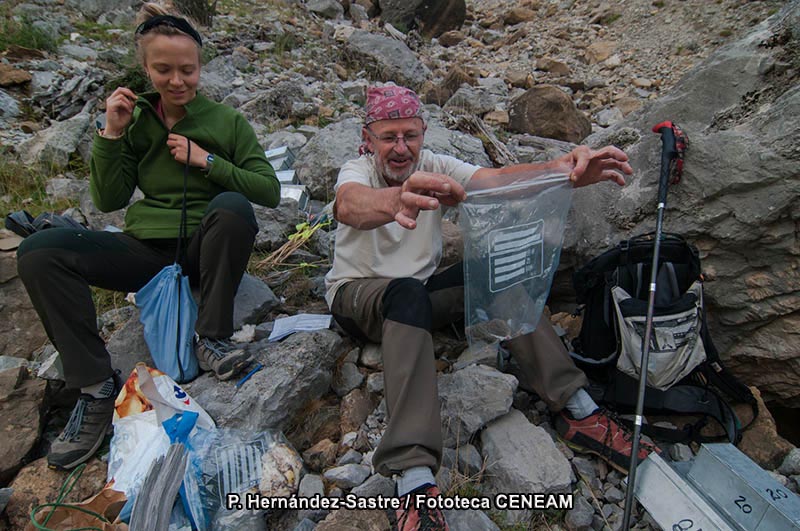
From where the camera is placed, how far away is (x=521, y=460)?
2209mm

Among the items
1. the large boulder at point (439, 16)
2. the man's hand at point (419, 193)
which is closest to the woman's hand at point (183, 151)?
the man's hand at point (419, 193)

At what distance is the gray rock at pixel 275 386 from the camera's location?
2301 mm

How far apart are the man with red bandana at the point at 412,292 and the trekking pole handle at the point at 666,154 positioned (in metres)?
0.39

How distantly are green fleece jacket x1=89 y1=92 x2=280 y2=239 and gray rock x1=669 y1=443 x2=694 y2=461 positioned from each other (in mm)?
2660

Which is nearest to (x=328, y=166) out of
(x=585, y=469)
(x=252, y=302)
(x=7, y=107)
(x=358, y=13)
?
(x=252, y=302)

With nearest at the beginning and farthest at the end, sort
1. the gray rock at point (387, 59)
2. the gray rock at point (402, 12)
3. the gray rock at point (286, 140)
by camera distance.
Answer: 1. the gray rock at point (286, 140)
2. the gray rock at point (387, 59)
3. the gray rock at point (402, 12)

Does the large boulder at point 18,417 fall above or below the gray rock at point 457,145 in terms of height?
below

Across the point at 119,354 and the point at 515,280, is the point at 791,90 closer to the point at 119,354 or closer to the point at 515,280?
the point at 515,280

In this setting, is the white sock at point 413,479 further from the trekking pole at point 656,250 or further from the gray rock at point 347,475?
the trekking pole at point 656,250

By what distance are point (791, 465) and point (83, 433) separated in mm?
3524

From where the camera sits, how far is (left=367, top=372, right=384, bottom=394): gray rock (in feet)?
8.71

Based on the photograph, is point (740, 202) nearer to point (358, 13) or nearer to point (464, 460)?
point (464, 460)

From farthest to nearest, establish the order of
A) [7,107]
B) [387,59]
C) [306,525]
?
[387,59] → [7,107] → [306,525]

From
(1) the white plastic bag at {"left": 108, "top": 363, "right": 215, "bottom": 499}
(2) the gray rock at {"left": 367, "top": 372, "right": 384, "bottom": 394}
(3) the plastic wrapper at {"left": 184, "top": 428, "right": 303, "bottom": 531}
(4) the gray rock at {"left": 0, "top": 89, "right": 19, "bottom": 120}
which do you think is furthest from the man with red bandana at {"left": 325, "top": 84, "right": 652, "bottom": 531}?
(4) the gray rock at {"left": 0, "top": 89, "right": 19, "bottom": 120}
